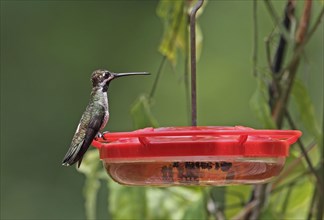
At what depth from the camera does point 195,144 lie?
6.38 feet

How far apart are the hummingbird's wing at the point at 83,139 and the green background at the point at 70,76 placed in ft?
11.1

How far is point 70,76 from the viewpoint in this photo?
20.9 feet

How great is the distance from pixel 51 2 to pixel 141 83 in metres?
0.89

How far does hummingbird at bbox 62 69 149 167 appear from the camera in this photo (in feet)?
6.95

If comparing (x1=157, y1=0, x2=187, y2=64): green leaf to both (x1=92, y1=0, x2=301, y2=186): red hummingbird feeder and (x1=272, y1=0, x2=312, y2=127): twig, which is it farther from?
(x1=92, y1=0, x2=301, y2=186): red hummingbird feeder

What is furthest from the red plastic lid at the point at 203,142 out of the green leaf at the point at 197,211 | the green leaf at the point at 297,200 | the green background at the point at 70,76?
the green background at the point at 70,76

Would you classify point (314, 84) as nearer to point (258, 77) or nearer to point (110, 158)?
point (258, 77)

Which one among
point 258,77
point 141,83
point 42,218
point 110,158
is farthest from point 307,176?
point 42,218

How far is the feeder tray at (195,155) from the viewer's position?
1942 mm

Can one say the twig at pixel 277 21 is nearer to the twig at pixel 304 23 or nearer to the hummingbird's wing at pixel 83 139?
the twig at pixel 304 23

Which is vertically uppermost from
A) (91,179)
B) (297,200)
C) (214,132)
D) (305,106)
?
(214,132)

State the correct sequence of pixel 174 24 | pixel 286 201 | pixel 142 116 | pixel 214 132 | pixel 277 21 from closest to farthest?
pixel 214 132
pixel 142 116
pixel 277 21
pixel 174 24
pixel 286 201

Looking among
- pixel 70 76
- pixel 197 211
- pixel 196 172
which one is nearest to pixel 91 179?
pixel 197 211

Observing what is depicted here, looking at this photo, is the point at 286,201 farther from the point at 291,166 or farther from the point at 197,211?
the point at 197,211
